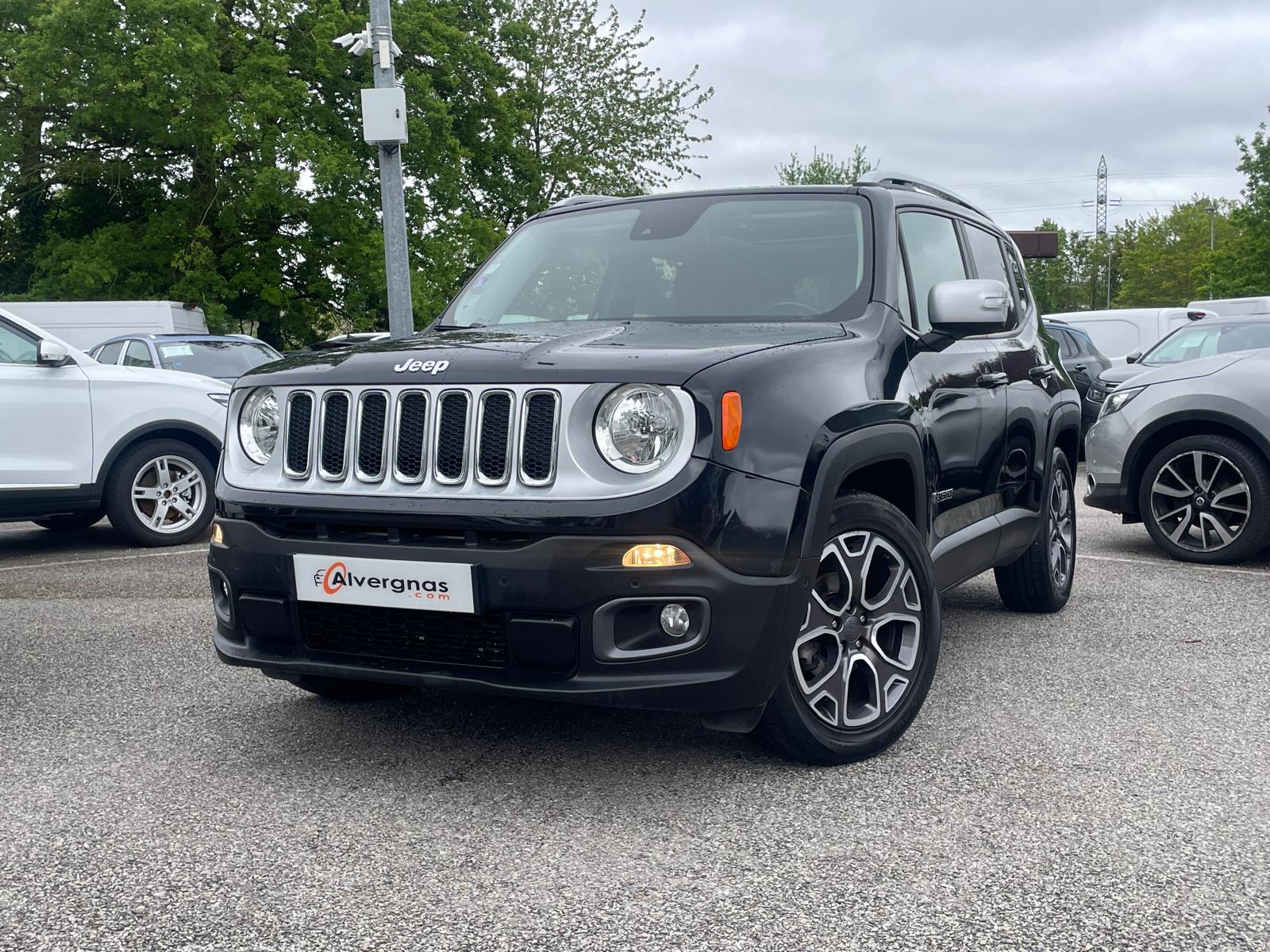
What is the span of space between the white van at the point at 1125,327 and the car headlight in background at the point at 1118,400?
890cm

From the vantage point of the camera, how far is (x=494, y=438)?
3.47 m

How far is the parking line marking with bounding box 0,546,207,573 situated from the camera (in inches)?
325

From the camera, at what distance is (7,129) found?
26.3 m

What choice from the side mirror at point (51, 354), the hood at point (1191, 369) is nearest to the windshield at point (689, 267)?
the hood at point (1191, 369)

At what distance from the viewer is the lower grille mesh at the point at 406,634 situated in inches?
136

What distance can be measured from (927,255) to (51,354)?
5855mm

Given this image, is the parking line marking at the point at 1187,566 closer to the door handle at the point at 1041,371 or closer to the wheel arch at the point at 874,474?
the door handle at the point at 1041,371

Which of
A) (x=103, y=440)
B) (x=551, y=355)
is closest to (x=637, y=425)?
(x=551, y=355)

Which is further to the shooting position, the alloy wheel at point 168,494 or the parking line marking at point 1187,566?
the alloy wheel at point 168,494

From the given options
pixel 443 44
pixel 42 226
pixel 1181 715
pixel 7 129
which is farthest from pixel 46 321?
pixel 1181 715

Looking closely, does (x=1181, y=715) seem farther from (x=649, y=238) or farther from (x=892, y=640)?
(x=649, y=238)

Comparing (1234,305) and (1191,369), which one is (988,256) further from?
(1234,305)

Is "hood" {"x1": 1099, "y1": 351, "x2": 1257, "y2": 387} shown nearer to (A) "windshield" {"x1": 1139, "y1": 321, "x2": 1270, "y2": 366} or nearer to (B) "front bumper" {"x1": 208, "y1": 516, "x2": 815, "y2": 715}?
(A) "windshield" {"x1": 1139, "y1": 321, "x2": 1270, "y2": 366}

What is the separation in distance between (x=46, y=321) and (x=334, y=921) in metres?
22.2
